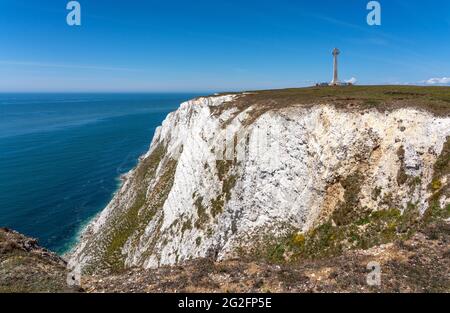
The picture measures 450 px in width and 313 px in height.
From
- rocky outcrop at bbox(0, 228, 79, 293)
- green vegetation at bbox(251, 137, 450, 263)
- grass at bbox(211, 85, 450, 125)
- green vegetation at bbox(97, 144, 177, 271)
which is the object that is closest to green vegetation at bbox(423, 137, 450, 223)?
green vegetation at bbox(251, 137, 450, 263)

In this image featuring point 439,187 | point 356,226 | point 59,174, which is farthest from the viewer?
point 59,174

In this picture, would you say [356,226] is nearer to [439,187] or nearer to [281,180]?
[439,187]

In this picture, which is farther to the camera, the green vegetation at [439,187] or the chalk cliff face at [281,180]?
the chalk cliff face at [281,180]

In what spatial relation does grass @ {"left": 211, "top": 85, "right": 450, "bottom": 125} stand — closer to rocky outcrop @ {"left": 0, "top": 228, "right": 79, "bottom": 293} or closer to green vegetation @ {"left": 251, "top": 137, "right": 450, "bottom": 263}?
green vegetation @ {"left": 251, "top": 137, "right": 450, "bottom": 263}

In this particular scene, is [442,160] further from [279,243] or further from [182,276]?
[182,276]

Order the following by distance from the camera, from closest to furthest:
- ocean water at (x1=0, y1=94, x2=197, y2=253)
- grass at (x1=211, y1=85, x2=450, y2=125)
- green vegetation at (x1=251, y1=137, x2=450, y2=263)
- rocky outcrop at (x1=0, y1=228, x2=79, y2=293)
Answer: rocky outcrop at (x1=0, y1=228, x2=79, y2=293)
green vegetation at (x1=251, y1=137, x2=450, y2=263)
grass at (x1=211, y1=85, x2=450, y2=125)
ocean water at (x1=0, y1=94, x2=197, y2=253)

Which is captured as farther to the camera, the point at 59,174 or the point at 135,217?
the point at 59,174

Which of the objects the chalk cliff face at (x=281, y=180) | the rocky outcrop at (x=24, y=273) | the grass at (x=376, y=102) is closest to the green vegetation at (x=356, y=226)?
the chalk cliff face at (x=281, y=180)

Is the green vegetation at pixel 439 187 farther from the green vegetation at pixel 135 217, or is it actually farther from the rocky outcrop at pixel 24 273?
the green vegetation at pixel 135 217

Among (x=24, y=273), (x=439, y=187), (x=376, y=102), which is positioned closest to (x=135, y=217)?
(x=24, y=273)
